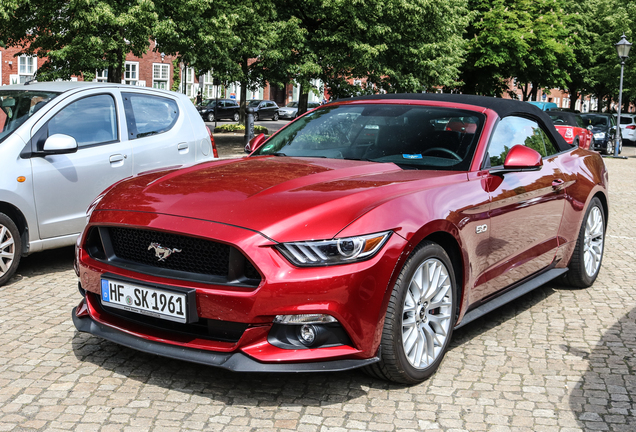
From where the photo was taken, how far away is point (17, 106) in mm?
6621

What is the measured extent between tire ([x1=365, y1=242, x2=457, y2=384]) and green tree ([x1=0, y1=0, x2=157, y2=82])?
48.4 ft

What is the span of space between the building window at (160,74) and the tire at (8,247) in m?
54.3

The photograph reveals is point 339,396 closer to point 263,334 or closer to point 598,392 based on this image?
point 263,334

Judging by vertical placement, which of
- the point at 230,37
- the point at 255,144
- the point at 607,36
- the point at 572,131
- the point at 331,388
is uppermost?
the point at 607,36

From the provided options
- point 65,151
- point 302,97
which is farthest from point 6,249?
point 302,97

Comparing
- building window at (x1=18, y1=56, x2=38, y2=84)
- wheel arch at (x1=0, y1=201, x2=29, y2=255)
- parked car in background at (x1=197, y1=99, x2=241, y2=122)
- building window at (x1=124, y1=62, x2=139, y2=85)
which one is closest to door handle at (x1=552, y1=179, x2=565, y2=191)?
wheel arch at (x1=0, y1=201, x2=29, y2=255)

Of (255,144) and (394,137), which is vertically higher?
(394,137)

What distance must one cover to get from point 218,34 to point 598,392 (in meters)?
18.7

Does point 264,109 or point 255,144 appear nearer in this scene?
point 255,144

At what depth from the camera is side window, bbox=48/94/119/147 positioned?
6598mm

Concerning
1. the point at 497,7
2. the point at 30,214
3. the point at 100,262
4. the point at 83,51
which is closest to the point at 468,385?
the point at 100,262

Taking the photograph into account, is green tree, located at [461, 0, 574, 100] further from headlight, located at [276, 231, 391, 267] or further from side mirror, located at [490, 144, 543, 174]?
headlight, located at [276, 231, 391, 267]

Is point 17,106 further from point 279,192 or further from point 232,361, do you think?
point 232,361

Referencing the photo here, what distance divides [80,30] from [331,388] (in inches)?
627
